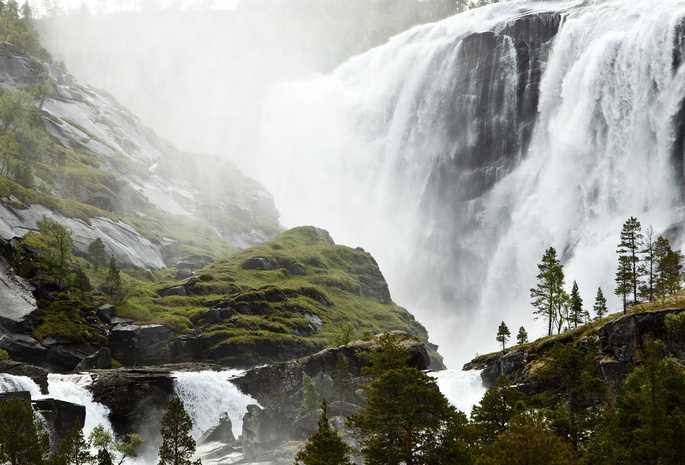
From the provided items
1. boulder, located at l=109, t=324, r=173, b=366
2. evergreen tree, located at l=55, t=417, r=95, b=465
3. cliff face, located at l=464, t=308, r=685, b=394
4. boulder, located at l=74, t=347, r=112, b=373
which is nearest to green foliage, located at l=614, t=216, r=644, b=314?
cliff face, located at l=464, t=308, r=685, b=394

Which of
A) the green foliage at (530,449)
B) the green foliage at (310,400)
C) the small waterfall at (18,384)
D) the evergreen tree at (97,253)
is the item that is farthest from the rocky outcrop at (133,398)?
the green foliage at (530,449)

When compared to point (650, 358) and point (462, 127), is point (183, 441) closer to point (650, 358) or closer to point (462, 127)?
point (650, 358)

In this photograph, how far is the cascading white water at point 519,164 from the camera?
128625 millimetres

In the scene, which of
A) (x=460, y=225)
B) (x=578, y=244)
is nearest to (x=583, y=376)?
(x=578, y=244)

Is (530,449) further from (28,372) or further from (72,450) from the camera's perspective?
(28,372)

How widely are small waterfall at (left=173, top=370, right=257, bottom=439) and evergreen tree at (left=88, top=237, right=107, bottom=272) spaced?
5584 centimetres

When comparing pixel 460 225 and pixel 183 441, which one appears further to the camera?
pixel 460 225

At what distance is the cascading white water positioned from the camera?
129m

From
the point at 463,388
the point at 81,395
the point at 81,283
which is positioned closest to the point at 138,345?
the point at 81,283

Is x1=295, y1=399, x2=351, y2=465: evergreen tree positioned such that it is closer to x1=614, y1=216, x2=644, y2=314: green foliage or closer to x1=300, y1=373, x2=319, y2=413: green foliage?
x1=300, y1=373, x2=319, y2=413: green foliage

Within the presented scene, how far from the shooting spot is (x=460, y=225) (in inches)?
6649

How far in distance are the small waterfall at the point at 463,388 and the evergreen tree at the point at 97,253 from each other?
275ft

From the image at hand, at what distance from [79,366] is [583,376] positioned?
227 ft

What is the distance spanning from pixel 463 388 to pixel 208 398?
124ft
